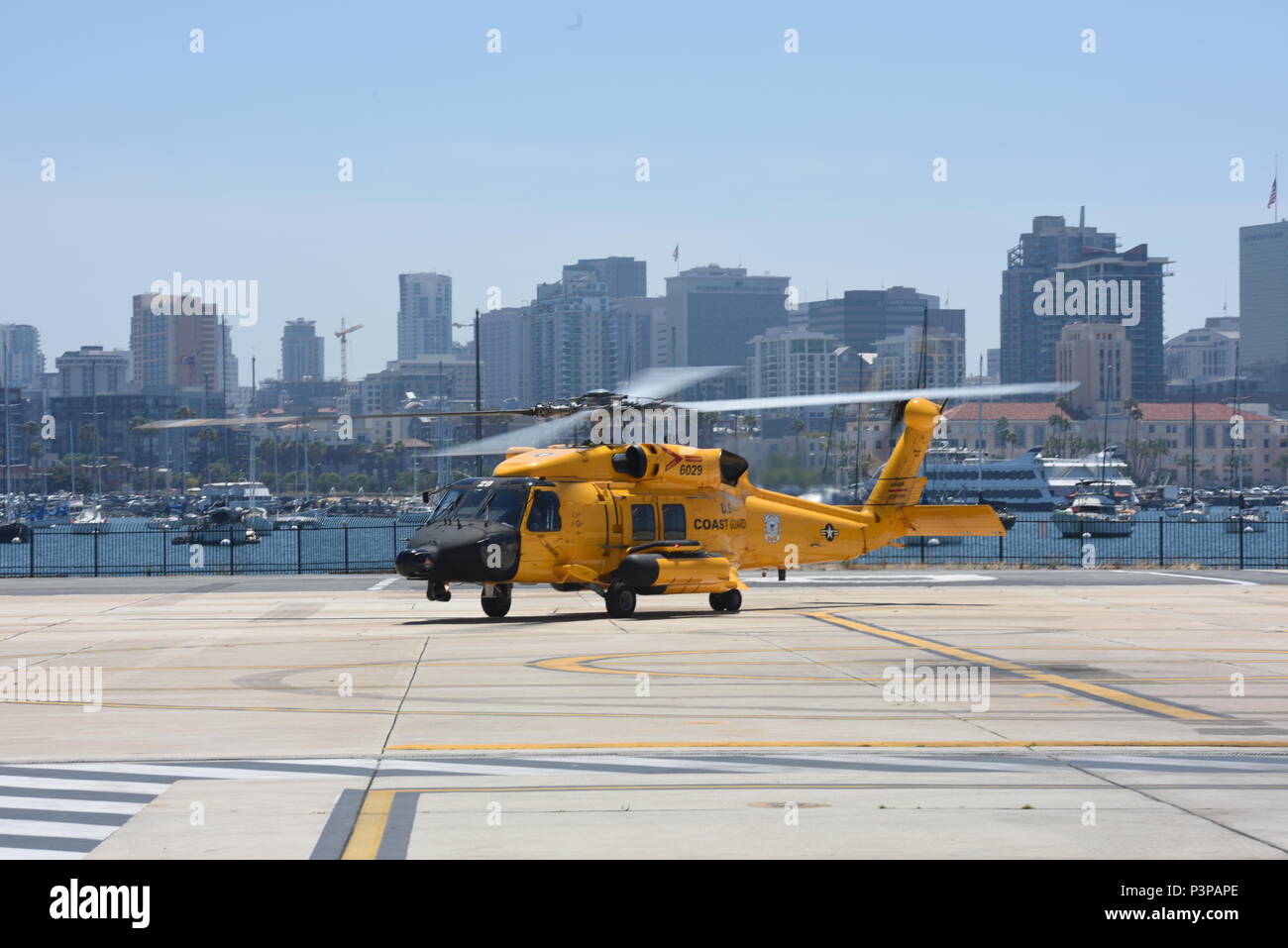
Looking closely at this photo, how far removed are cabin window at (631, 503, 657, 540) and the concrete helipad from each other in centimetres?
187

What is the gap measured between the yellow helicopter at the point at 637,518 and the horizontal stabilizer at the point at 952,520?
0.13 ft

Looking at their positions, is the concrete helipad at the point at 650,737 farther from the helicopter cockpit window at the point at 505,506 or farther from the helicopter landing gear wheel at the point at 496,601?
the helicopter cockpit window at the point at 505,506

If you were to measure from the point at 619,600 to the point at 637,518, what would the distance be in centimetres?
184

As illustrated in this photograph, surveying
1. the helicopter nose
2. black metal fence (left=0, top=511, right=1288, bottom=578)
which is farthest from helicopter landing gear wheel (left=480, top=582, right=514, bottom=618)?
black metal fence (left=0, top=511, right=1288, bottom=578)

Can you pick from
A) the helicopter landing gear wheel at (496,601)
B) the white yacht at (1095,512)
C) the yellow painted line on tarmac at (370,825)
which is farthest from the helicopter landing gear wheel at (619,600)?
the white yacht at (1095,512)

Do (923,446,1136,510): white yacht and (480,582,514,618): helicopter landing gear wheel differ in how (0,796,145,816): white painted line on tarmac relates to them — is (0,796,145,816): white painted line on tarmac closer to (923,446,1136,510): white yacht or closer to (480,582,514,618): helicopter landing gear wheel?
(480,582,514,618): helicopter landing gear wheel

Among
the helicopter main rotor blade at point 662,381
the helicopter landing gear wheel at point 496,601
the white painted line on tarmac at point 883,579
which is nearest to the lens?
the helicopter main rotor blade at point 662,381

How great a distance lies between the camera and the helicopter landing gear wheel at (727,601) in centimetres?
3148

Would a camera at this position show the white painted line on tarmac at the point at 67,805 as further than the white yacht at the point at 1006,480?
No

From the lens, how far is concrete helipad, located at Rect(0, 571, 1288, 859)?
1016 centimetres

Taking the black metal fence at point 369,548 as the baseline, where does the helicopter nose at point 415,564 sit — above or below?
above

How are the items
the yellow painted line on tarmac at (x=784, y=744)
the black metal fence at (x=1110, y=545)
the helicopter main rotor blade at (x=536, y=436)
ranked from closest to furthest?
1. the yellow painted line on tarmac at (x=784, y=744)
2. the helicopter main rotor blade at (x=536, y=436)
3. the black metal fence at (x=1110, y=545)

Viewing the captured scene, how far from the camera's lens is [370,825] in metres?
10.4

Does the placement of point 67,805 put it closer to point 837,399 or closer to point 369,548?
point 837,399
